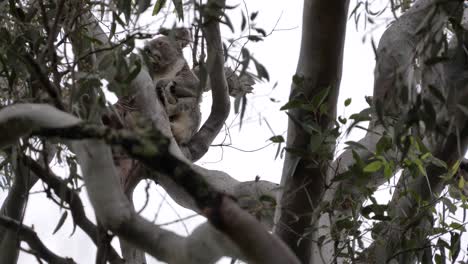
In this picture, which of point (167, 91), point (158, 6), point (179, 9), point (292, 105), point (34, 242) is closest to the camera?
point (34, 242)

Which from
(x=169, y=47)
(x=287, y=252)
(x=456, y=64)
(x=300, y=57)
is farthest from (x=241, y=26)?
(x=169, y=47)

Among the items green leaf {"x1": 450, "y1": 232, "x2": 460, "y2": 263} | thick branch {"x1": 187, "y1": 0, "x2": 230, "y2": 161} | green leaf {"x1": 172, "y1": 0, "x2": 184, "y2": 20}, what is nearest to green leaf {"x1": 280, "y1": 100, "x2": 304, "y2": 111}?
green leaf {"x1": 172, "y1": 0, "x2": 184, "y2": 20}

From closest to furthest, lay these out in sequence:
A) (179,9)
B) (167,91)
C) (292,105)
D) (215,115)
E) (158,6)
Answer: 1. (292,105)
2. (179,9)
3. (158,6)
4. (215,115)
5. (167,91)

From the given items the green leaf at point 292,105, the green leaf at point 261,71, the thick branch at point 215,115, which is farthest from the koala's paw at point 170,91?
the green leaf at point 261,71

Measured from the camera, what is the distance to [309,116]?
2.45m

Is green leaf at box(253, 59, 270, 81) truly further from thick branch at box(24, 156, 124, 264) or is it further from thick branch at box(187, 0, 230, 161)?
thick branch at box(187, 0, 230, 161)

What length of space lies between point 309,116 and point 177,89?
2264 millimetres

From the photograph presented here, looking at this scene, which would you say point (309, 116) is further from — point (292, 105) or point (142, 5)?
point (142, 5)

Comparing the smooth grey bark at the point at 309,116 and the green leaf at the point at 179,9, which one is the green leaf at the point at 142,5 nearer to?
the green leaf at the point at 179,9

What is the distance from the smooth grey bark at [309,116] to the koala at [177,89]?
1.77 meters

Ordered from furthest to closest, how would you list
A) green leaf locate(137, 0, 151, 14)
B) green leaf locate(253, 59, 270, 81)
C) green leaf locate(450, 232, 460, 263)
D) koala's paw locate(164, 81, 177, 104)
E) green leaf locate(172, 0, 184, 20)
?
koala's paw locate(164, 81, 177, 104) < green leaf locate(172, 0, 184, 20) < green leaf locate(450, 232, 460, 263) < green leaf locate(137, 0, 151, 14) < green leaf locate(253, 59, 270, 81)

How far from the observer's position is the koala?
4.44 meters

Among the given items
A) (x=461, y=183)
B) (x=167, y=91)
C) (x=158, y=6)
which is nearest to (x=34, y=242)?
(x=158, y=6)

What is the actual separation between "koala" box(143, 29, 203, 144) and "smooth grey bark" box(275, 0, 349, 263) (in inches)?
69.7
